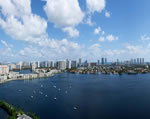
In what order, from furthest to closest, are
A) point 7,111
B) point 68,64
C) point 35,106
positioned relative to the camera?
point 68,64 → point 35,106 → point 7,111

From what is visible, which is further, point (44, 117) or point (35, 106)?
point (35, 106)

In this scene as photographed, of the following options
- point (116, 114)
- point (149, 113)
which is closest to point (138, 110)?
point (149, 113)

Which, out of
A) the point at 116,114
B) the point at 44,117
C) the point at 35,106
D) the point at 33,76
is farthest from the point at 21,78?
the point at 116,114

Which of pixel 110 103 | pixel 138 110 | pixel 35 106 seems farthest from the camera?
pixel 110 103

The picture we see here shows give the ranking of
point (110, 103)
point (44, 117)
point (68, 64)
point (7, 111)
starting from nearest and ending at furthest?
point (44, 117) → point (7, 111) → point (110, 103) → point (68, 64)

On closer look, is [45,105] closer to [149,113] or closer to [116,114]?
[116,114]

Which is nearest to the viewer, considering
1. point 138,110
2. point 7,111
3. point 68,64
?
point 7,111

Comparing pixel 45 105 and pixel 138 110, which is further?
pixel 45 105

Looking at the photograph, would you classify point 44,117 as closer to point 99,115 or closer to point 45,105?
point 45,105

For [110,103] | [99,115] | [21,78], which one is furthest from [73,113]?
[21,78]
